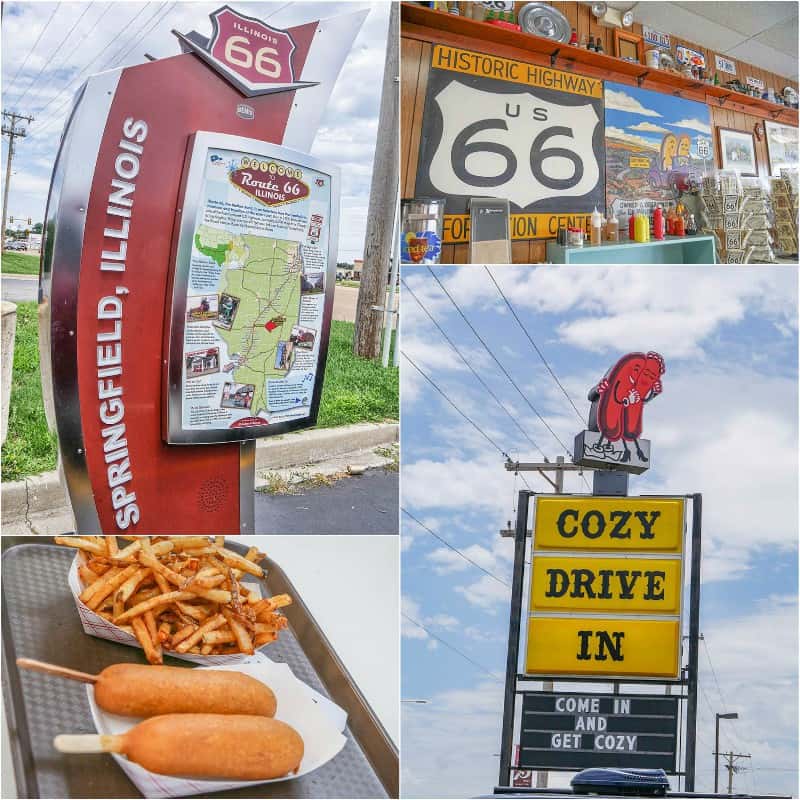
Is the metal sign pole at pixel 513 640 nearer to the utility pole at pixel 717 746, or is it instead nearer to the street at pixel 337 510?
the street at pixel 337 510

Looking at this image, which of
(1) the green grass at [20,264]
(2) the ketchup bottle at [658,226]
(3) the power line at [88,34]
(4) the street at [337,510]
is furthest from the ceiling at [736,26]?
(1) the green grass at [20,264]

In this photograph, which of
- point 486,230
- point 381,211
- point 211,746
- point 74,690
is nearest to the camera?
point 211,746

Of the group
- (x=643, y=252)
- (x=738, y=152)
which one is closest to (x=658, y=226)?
(x=643, y=252)

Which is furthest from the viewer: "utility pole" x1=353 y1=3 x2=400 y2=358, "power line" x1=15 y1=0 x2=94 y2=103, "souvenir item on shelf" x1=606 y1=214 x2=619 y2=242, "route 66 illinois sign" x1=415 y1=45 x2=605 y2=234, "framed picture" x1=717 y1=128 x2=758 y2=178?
"framed picture" x1=717 y1=128 x2=758 y2=178

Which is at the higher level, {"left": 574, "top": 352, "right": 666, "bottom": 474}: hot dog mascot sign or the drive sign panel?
{"left": 574, "top": 352, "right": 666, "bottom": 474}: hot dog mascot sign

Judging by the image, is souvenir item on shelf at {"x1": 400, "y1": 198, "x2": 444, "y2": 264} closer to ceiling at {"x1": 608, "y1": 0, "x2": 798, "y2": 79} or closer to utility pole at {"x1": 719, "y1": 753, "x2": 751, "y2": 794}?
ceiling at {"x1": 608, "y1": 0, "x2": 798, "y2": 79}

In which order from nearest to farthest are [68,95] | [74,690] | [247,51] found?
1. [74,690]
2. [68,95]
3. [247,51]

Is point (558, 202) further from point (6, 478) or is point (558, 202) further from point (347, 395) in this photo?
point (6, 478)

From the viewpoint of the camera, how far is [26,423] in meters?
2.18

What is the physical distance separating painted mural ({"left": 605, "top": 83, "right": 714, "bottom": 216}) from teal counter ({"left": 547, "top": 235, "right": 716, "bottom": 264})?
176 millimetres

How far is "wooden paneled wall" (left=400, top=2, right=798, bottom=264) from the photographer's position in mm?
2512

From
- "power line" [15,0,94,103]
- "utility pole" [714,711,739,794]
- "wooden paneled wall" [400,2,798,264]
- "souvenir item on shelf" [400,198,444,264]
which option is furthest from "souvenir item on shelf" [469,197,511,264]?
"utility pole" [714,711,739,794]

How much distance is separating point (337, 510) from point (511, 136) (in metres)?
1.59

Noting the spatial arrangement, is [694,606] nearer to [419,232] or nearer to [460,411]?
[460,411]
